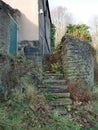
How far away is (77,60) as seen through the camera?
12883 millimetres

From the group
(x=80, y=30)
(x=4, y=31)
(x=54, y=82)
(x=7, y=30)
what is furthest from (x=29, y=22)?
(x=80, y=30)

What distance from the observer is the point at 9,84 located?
33.3 ft

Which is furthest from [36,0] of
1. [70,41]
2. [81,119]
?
[81,119]

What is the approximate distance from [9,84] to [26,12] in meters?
6.06

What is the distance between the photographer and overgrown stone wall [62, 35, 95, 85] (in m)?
12.7

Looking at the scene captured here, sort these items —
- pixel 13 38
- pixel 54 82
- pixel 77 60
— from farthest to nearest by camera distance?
pixel 13 38
pixel 77 60
pixel 54 82

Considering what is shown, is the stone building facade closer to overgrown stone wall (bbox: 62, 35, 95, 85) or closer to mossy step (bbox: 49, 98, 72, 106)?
overgrown stone wall (bbox: 62, 35, 95, 85)

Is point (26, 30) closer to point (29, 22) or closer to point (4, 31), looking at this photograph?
point (29, 22)

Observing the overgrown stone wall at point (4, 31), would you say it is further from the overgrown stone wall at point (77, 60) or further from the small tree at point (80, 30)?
the small tree at point (80, 30)

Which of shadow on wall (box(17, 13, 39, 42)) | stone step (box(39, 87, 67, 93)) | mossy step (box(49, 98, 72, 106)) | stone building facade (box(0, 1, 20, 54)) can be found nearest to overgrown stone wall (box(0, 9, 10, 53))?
stone building facade (box(0, 1, 20, 54))

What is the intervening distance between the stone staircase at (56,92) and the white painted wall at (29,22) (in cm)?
301

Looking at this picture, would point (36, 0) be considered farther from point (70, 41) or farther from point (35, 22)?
point (70, 41)

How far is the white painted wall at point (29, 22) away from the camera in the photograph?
50.0 ft

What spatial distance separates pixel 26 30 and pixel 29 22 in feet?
1.34
